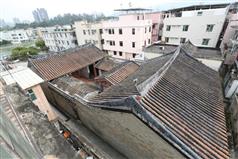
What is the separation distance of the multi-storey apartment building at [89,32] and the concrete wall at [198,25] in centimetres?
1479

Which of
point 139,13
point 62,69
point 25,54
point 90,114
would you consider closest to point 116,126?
point 90,114

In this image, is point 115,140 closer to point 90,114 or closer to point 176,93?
point 90,114

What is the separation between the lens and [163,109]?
6.68 metres

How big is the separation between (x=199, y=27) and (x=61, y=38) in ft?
121

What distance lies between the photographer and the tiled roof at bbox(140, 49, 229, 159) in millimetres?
5906

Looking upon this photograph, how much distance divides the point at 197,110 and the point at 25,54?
4663cm

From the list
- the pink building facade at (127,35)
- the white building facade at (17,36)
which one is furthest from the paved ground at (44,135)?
the white building facade at (17,36)

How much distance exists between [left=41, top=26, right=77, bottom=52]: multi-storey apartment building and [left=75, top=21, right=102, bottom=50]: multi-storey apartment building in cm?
360

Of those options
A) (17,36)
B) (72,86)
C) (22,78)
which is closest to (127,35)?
(72,86)

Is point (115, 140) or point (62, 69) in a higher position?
point (62, 69)

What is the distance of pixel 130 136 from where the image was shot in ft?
25.9

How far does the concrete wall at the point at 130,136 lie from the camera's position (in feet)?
20.8

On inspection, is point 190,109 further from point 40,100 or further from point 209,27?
point 209,27

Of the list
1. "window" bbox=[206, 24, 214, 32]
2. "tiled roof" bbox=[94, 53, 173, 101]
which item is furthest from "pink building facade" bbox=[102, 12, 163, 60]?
"tiled roof" bbox=[94, 53, 173, 101]
